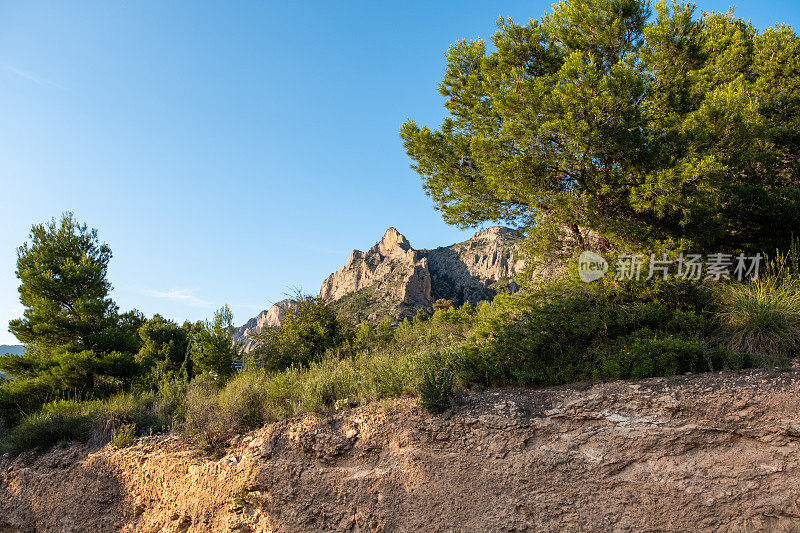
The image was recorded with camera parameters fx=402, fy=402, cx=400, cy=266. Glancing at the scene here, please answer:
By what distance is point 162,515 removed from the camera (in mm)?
5559

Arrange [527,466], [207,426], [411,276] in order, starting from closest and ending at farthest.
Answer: [527,466] < [207,426] < [411,276]

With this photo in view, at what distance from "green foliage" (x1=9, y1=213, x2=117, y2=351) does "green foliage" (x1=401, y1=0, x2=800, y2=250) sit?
984 centimetres

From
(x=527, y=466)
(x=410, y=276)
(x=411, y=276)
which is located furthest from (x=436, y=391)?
(x=410, y=276)

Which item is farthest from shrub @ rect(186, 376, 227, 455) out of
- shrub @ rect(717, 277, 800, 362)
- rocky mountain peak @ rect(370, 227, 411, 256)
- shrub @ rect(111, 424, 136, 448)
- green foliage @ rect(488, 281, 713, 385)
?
rocky mountain peak @ rect(370, 227, 411, 256)

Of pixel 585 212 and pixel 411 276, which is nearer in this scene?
pixel 585 212

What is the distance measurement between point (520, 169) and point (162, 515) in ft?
24.8

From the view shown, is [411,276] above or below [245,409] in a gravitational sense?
above

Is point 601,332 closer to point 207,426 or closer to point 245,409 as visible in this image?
point 245,409

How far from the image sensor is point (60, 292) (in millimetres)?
10961

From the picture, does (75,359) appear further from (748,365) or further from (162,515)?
(748,365)

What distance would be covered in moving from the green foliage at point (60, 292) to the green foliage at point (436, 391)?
1034 centimetres

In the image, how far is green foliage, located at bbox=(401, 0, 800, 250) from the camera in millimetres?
6484

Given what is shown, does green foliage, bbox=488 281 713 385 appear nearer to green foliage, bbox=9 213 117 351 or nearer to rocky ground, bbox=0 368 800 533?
rocky ground, bbox=0 368 800 533

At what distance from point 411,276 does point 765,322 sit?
72.6 meters
